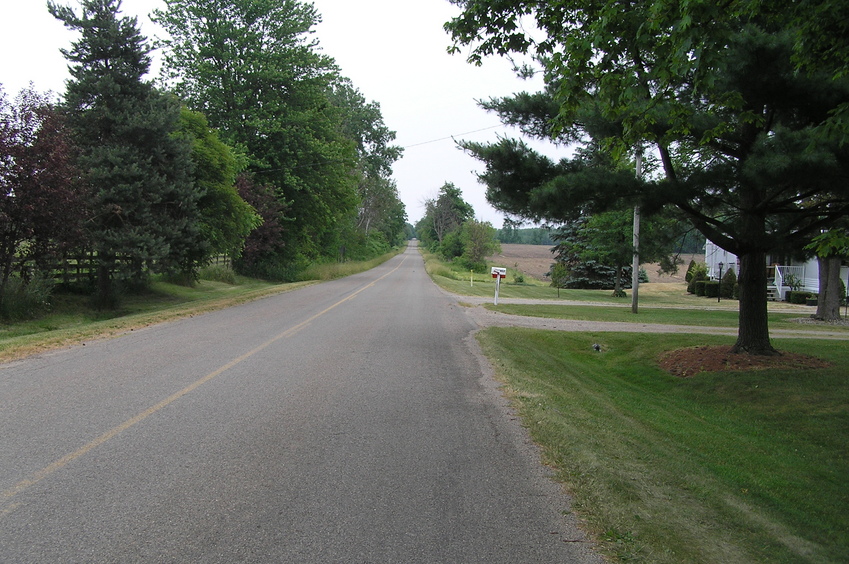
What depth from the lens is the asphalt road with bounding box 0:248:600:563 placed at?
3.37 m

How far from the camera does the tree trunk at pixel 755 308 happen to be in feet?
37.7

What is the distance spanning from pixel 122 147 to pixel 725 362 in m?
17.1

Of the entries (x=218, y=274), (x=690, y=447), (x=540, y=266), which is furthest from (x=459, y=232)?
(x=690, y=447)

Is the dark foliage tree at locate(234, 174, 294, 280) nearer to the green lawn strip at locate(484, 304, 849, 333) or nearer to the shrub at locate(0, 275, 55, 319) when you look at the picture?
the shrub at locate(0, 275, 55, 319)

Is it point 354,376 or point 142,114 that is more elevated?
point 142,114

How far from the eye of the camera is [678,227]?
612 inches

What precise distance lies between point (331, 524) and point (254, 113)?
97.4ft

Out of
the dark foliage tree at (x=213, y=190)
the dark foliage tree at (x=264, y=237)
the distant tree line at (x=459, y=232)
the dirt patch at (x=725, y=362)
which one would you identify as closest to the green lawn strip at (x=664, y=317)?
the dirt patch at (x=725, y=362)

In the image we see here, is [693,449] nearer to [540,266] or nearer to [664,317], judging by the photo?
[664,317]

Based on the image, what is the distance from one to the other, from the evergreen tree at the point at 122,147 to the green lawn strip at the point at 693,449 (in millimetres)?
11247

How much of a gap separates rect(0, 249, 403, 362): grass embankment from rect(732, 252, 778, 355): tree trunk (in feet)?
41.6

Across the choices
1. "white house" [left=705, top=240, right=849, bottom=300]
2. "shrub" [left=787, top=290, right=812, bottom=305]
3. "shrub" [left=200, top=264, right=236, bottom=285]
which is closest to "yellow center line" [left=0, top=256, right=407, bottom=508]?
"shrub" [left=200, top=264, right=236, bottom=285]

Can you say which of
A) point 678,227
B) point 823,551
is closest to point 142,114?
point 678,227

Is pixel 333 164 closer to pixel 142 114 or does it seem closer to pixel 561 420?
pixel 142 114
